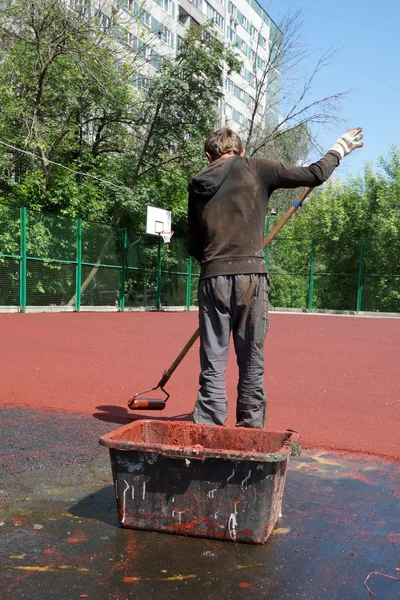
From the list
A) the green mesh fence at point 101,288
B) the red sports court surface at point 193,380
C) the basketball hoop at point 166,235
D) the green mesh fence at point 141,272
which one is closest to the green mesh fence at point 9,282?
the green mesh fence at point 101,288

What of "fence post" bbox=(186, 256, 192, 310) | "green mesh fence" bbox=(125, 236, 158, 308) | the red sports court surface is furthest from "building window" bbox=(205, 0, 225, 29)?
the red sports court surface

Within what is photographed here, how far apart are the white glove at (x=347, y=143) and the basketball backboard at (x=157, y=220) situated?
20437 millimetres

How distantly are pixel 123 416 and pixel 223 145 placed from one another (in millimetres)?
2491

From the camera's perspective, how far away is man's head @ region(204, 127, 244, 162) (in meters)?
4.13

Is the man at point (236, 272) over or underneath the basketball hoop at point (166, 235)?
underneath

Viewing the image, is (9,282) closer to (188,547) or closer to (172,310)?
(172,310)

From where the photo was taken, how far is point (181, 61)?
2502cm

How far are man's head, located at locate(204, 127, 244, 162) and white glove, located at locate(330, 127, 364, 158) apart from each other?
0.68 m

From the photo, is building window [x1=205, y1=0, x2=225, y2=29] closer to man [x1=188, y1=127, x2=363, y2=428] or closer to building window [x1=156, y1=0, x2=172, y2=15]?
building window [x1=156, y1=0, x2=172, y2=15]

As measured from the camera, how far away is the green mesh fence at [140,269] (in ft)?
62.2

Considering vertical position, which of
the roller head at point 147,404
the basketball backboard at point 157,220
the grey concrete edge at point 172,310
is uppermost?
the basketball backboard at point 157,220

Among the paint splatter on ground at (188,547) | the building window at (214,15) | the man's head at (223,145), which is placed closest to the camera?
the paint splatter on ground at (188,547)

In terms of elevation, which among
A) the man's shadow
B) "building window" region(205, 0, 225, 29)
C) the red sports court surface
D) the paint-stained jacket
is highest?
"building window" region(205, 0, 225, 29)

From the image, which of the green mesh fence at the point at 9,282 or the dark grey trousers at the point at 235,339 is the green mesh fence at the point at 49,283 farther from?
the dark grey trousers at the point at 235,339
